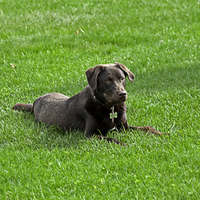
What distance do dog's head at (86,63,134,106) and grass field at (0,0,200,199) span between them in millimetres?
560

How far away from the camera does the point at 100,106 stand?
17.7 feet

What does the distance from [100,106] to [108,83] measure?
408 mm

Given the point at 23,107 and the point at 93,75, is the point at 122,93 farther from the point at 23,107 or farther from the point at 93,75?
the point at 23,107

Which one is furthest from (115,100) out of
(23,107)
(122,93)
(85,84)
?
(85,84)

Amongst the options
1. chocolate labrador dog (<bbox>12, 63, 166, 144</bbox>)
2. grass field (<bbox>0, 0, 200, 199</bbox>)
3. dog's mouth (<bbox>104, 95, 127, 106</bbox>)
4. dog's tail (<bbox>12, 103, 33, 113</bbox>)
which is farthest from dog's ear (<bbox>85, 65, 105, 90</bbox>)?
dog's tail (<bbox>12, 103, 33, 113</bbox>)

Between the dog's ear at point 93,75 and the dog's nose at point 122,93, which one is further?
the dog's ear at point 93,75

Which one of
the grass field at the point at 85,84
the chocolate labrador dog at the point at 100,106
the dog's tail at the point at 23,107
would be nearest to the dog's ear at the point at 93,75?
the chocolate labrador dog at the point at 100,106

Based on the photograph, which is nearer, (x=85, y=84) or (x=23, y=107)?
(x=23, y=107)

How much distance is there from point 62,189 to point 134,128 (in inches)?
71.4

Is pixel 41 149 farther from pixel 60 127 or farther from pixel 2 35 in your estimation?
pixel 2 35

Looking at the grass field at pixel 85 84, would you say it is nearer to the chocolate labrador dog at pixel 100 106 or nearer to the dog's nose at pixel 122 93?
the chocolate labrador dog at pixel 100 106

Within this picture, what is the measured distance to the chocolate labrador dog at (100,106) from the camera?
5168 millimetres

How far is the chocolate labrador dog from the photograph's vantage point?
17.0 feet

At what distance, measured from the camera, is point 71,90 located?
739cm
